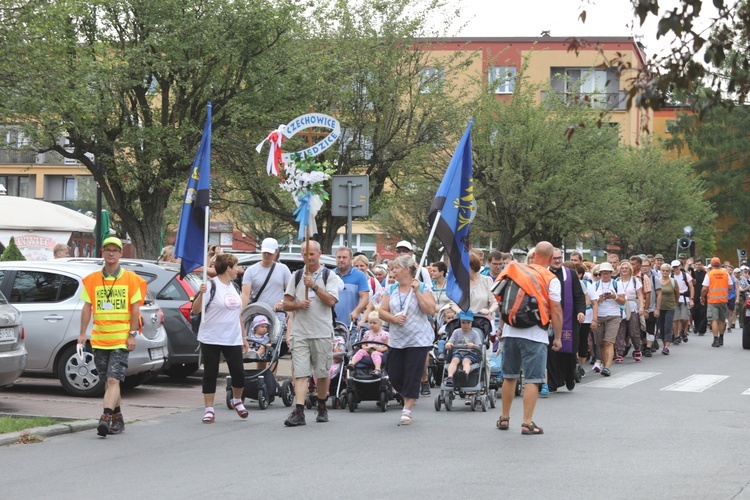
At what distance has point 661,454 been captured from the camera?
9.79 m

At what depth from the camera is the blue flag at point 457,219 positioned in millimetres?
13086

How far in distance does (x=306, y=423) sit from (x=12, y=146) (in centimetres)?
1844

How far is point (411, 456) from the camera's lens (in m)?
9.59

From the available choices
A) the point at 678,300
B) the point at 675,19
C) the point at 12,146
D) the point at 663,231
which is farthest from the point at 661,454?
the point at 663,231

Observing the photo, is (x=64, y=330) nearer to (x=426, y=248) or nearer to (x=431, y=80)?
(x=426, y=248)

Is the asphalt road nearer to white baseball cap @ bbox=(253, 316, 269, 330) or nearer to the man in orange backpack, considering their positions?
the man in orange backpack

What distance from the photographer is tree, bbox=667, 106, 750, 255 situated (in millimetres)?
74250

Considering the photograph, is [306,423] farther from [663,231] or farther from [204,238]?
[663,231]

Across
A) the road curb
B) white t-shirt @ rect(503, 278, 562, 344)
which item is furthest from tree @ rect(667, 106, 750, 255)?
the road curb

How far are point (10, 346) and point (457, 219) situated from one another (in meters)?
5.09

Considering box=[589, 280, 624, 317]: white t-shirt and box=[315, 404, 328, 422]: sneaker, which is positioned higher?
box=[589, 280, 624, 317]: white t-shirt

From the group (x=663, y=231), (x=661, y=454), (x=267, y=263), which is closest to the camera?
(x=661, y=454)

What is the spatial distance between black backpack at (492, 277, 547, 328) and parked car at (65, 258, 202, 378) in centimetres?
556

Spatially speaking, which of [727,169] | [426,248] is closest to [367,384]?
[426,248]
